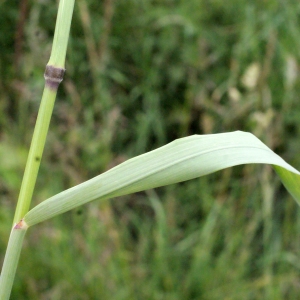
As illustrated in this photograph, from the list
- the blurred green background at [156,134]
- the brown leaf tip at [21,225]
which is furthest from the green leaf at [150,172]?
the blurred green background at [156,134]

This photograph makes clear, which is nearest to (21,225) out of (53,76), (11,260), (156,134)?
(11,260)

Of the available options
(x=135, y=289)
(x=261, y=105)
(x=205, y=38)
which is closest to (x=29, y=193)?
(x=135, y=289)

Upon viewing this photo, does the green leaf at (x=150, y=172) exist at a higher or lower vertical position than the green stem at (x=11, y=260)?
higher

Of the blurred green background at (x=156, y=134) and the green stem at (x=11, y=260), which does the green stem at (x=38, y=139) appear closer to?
the green stem at (x=11, y=260)

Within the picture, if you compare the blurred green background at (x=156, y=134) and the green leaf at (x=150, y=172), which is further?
the blurred green background at (x=156, y=134)

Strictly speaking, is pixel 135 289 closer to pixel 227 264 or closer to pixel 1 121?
pixel 227 264

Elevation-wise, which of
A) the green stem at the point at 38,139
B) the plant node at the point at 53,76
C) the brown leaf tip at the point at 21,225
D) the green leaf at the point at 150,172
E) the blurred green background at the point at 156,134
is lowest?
the brown leaf tip at the point at 21,225
